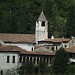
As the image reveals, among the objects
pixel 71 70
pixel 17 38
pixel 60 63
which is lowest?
pixel 71 70

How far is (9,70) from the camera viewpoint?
7262cm

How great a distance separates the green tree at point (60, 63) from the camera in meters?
67.9

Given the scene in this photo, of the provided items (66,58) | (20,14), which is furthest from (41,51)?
(20,14)

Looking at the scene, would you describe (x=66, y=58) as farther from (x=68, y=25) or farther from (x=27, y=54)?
(x=68, y=25)

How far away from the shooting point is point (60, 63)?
6825 cm

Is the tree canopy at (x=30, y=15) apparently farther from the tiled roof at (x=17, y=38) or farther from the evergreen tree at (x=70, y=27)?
the tiled roof at (x=17, y=38)

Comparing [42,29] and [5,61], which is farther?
[42,29]

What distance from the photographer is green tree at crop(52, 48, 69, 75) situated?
6794cm

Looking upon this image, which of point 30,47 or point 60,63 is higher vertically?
point 30,47

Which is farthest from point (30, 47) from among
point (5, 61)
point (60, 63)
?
point (60, 63)

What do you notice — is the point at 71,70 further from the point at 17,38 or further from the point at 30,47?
the point at 17,38

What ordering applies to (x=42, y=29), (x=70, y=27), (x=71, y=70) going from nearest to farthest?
(x=71, y=70) → (x=42, y=29) → (x=70, y=27)

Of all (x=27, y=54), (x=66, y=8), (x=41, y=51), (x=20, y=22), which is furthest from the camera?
(x=66, y=8)

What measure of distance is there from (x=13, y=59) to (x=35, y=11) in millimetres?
70213
